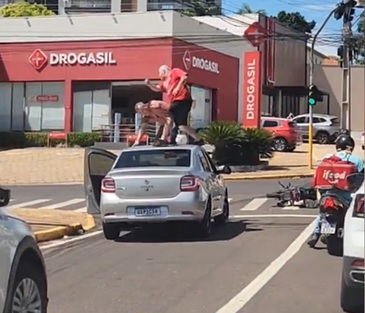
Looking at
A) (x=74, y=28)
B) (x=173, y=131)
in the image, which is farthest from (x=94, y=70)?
(x=173, y=131)

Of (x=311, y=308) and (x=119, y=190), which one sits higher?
(x=119, y=190)

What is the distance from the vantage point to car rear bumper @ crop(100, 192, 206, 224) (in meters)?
13.7

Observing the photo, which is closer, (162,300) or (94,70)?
(162,300)

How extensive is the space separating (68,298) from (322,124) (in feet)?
149

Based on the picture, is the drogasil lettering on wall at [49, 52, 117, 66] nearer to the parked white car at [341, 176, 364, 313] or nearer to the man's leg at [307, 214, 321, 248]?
the man's leg at [307, 214, 321, 248]

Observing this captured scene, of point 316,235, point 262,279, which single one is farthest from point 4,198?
point 316,235

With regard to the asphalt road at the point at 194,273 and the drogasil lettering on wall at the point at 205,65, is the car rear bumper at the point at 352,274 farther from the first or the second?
the drogasil lettering on wall at the point at 205,65

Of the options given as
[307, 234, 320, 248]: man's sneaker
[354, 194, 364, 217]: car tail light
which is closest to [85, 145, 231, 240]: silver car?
[307, 234, 320, 248]: man's sneaker

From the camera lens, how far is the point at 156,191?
1373cm

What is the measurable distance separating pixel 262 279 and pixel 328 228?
6.19 ft

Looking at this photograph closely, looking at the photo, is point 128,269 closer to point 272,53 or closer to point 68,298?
Result: point 68,298

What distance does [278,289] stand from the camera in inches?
381

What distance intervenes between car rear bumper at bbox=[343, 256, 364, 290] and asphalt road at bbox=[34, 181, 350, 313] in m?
0.76

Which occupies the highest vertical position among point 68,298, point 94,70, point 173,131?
point 94,70
